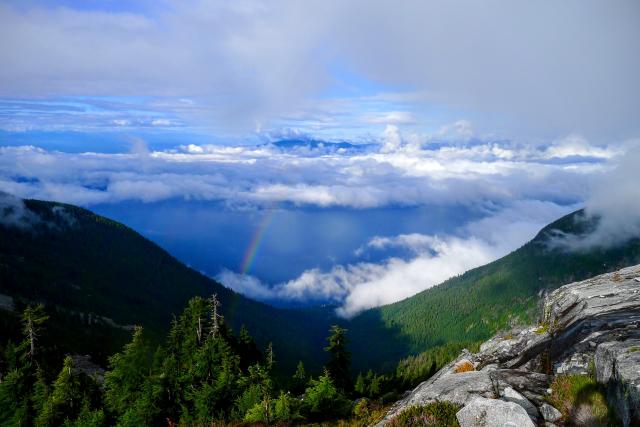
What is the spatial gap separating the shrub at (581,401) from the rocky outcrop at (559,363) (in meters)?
0.32

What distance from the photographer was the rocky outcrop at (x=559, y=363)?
13.4m

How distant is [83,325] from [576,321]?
191028 mm

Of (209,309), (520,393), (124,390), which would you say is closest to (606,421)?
(520,393)

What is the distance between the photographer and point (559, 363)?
718 inches

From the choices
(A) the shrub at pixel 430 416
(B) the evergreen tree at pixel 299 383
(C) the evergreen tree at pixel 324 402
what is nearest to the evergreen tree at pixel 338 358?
(C) the evergreen tree at pixel 324 402

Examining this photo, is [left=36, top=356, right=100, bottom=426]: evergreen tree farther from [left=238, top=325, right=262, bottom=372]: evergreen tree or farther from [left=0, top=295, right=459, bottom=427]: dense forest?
[left=238, top=325, right=262, bottom=372]: evergreen tree

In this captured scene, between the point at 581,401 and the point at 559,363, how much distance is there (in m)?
4.35

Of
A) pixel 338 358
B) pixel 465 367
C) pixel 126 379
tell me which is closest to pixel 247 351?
pixel 338 358

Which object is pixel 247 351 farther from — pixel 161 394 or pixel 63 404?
pixel 63 404

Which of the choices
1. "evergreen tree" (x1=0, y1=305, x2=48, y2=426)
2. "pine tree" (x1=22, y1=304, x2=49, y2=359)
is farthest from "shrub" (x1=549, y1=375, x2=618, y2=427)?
"pine tree" (x1=22, y1=304, x2=49, y2=359)

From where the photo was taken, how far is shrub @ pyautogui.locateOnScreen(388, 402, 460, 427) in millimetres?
14722

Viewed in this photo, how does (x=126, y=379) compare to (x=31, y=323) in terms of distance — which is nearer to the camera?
(x=126, y=379)

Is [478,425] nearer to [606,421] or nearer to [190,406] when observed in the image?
[606,421]

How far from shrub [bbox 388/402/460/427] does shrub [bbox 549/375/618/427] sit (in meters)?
3.71
